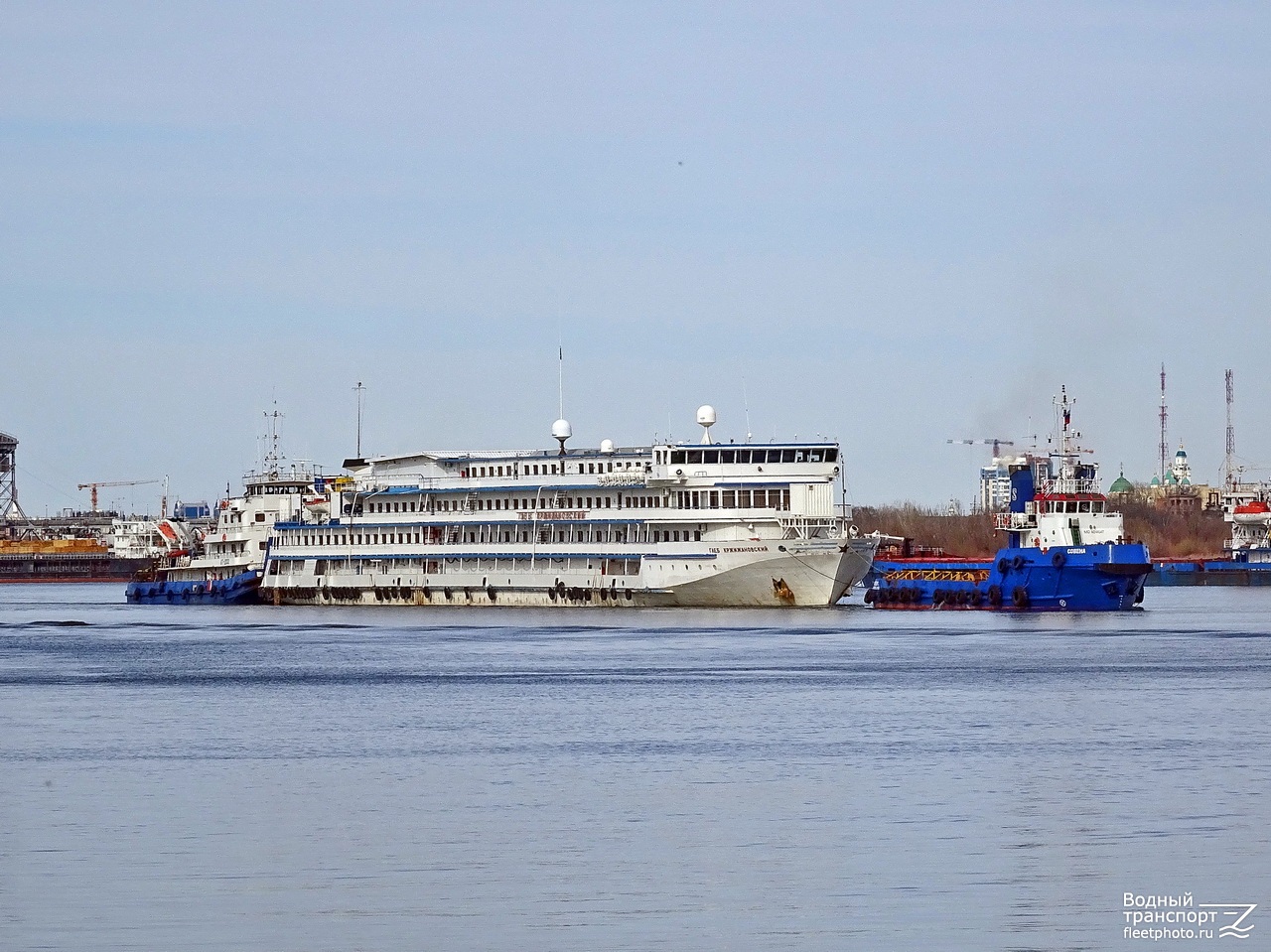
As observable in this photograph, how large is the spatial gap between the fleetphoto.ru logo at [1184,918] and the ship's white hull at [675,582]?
267ft

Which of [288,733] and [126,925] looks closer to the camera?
[126,925]

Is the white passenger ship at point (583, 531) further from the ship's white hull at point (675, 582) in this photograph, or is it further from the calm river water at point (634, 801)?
the calm river water at point (634, 801)

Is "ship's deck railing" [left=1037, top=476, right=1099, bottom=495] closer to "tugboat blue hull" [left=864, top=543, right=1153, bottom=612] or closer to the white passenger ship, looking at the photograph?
"tugboat blue hull" [left=864, top=543, right=1153, bottom=612]

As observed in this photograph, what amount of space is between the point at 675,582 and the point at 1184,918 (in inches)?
3469

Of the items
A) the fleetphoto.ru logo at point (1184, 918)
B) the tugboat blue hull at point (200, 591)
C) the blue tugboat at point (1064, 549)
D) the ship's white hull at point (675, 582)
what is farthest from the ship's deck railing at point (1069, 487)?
the fleetphoto.ru logo at point (1184, 918)

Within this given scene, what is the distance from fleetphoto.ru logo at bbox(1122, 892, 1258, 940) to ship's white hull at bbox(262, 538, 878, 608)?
81295mm

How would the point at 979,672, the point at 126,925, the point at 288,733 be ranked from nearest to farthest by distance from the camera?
the point at 126,925
the point at 288,733
the point at 979,672

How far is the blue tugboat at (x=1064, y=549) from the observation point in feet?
352

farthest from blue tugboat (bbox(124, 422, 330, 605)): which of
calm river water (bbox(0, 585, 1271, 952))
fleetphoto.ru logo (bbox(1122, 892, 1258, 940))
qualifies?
fleetphoto.ru logo (bbox(1122, 892, 1258, 940))

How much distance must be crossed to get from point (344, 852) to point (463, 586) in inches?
3688

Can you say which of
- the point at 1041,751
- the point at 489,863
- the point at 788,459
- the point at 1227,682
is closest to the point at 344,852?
the point at 489,863

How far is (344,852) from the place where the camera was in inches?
1302

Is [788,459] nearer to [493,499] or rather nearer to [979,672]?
[493,499]

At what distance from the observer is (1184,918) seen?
2691 cm
